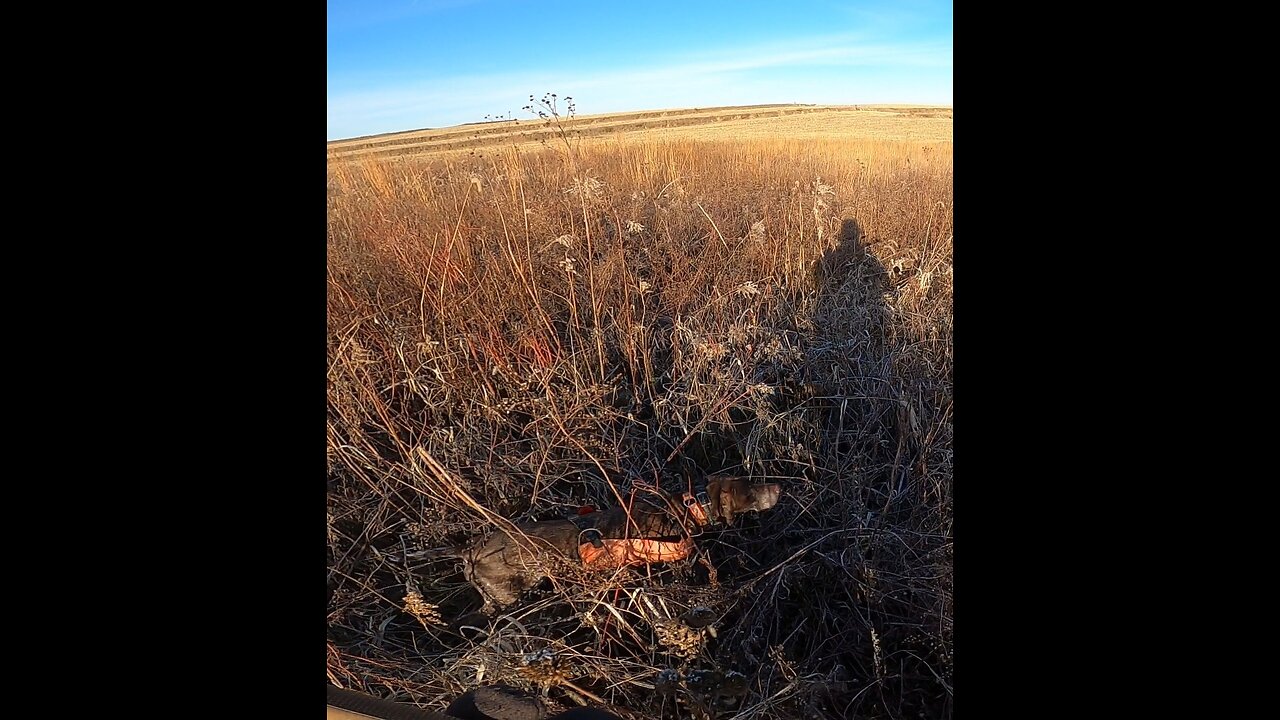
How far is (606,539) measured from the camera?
276 centimetres

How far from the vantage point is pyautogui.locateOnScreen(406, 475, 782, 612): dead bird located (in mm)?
2709

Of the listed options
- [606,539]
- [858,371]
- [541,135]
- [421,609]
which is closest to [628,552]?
[606,539]

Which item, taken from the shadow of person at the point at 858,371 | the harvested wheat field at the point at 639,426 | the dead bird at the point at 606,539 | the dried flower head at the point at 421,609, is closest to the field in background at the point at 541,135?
the harvested wheat field at the point at 639,426

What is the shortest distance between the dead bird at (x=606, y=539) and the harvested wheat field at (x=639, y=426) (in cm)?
5

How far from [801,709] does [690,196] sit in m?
3.91

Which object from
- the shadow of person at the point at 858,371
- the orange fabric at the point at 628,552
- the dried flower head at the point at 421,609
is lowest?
the dried flower head at the point at 421,609

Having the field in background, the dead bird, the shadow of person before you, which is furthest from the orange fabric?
the field in background

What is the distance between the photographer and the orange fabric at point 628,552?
270 centimetres

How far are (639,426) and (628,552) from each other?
872 millimetres

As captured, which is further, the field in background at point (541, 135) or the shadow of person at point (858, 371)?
the field in background at point (541, 135)

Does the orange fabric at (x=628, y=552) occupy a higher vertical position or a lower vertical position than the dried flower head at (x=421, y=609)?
higher

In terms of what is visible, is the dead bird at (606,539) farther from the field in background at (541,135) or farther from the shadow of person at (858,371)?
the field in background at (541,135)

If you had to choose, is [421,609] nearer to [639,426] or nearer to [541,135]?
[639,426]
